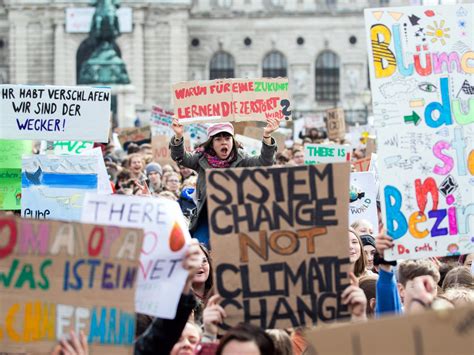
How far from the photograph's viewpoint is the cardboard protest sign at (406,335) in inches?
141

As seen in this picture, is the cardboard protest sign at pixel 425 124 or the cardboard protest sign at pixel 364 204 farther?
the cardboard protest sign at pixel 364 204

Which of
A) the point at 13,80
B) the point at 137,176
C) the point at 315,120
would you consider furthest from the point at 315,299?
the point at 13,80

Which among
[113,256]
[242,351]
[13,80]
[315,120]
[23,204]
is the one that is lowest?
[242,351]

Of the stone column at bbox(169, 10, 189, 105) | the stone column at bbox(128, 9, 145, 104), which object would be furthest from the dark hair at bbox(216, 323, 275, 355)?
the stone column at bbox(169, 10, 189, 105)

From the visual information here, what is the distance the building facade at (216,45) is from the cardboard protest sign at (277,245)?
43604mm

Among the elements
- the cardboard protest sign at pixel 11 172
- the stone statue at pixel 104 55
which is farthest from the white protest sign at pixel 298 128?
the cardboard protest sign at pixel 11 172

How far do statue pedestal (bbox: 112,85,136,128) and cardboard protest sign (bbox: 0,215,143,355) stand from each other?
3952 cm

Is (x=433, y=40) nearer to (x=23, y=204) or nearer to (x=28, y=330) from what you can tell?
(x=28, y=330)

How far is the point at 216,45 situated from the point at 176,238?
47.9 meters

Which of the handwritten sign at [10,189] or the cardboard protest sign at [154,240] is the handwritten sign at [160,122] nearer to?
the handwritten sign at [10,189]

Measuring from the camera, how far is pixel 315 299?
5.12 m

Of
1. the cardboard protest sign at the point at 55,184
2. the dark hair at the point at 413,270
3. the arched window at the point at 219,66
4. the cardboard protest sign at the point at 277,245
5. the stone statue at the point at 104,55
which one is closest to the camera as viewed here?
the cardboard protest sign at the point at 277,245

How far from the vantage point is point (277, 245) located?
515 centimetres

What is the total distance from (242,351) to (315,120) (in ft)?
86.7
